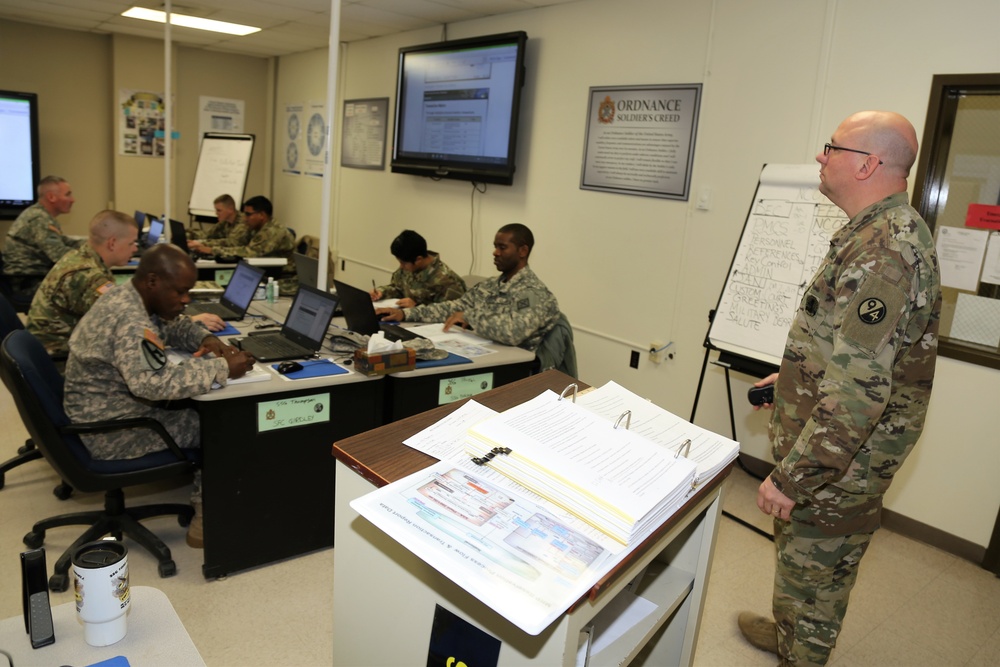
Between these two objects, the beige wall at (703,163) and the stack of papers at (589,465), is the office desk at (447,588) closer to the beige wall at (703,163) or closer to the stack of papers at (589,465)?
the stack of papers at (589,465)

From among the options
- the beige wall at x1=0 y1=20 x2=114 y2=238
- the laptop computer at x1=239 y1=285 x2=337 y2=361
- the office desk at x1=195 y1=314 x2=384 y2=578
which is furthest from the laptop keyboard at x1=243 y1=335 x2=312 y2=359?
the beige wall at x1=0 y1=20 x2=114 y2=238

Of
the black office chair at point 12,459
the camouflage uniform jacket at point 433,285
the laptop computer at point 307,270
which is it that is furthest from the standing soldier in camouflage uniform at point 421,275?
the black office chair at point 12,459

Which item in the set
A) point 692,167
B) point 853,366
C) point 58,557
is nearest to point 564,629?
point 853,366

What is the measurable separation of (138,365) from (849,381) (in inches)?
82.7

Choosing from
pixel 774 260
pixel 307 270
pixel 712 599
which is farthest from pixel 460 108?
pixel 712 599

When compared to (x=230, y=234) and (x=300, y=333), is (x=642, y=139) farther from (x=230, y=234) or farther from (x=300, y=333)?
(x=230, y=234)

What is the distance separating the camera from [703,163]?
371cm

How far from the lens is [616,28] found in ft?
13.5

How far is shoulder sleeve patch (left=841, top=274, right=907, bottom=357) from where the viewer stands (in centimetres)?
153

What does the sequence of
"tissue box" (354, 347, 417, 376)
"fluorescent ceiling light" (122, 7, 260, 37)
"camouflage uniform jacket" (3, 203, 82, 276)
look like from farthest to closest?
"fluorescent ceiling light" (122, 7, 260, 37)
"camouflage uniform jacket" (3, 203, 82, 276)
"tissue box" (354, 347, 417, 376)

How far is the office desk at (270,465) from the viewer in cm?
235

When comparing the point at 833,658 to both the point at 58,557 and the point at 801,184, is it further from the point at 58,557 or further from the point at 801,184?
the point at 58,557

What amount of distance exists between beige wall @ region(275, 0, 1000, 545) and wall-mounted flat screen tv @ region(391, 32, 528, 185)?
16cm

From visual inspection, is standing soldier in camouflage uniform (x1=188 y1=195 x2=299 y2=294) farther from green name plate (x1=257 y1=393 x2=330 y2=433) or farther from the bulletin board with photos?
the bulletin board with photos
